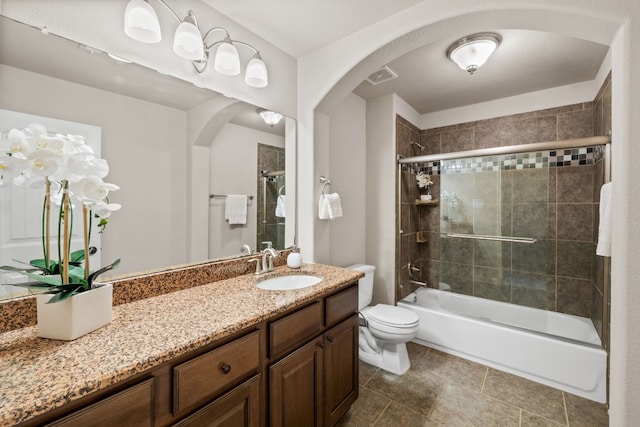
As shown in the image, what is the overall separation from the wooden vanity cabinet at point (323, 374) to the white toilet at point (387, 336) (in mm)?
545

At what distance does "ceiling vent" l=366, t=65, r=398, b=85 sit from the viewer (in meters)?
2.28

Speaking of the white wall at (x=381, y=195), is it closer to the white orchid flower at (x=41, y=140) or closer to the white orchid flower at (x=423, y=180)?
the white orchid flower at (x=423, y=180)

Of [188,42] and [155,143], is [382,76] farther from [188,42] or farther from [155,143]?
[155,143]

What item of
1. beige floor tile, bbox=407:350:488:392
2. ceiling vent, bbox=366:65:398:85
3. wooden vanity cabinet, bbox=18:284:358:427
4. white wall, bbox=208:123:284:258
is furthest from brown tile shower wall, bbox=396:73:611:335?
white wall, bbox=208:123:284:258

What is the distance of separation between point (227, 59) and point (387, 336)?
219 centimetres

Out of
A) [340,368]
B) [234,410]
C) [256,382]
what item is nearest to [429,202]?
[340,368]

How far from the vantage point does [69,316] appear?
85 centimetres

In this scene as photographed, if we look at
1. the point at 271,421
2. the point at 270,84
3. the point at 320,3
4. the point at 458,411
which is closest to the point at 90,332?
the point at 271,421

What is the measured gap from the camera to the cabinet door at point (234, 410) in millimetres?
877

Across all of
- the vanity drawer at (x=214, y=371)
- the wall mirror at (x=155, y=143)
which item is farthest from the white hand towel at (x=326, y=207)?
the vanity drawer at (x=214, y=371)

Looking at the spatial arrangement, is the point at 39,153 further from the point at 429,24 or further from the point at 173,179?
the point at 429,24

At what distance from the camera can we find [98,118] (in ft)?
3.83

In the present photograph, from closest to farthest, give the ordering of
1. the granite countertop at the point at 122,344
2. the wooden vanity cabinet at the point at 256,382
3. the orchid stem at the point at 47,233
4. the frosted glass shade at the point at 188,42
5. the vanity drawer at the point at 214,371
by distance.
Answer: the granite countertop at the point at 122,344, the wooden vanity cabinet at the point at 256,382, the vanity drawer at the point at 214,371, the orchid stem at the point at 47,233, the frosted glass shade at the point at 188,42

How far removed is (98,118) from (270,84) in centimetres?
110
